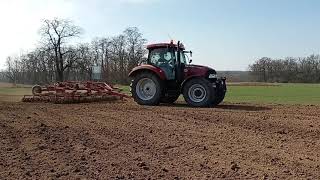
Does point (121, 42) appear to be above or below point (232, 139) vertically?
above

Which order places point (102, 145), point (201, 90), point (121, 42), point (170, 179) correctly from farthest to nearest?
point (121, 42)
point (201, 90)
point (102, 145)
point (170, 179)

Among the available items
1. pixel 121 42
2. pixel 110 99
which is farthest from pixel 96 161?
pixel 121 42

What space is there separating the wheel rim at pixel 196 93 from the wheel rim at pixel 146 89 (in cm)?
161

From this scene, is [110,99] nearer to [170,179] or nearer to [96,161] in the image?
[96,161]

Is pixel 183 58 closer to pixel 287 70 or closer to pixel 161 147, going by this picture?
pixel 161 147

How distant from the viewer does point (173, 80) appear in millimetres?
18297

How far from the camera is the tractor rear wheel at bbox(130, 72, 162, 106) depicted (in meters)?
18.4

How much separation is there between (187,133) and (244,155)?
105 inches

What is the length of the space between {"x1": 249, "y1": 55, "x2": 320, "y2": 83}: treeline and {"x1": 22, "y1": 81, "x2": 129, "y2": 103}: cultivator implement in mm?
80975

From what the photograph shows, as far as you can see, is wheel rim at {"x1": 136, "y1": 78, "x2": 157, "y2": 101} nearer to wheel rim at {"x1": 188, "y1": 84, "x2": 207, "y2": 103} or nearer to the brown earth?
wheel rim at {"x1": 188, "y1": 84, "x2": 207, "y2": 103}

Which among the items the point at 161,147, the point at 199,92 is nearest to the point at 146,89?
the point at 199,92

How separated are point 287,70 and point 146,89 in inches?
3466

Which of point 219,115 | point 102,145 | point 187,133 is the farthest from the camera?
point 219,115

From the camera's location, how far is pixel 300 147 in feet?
28.0
